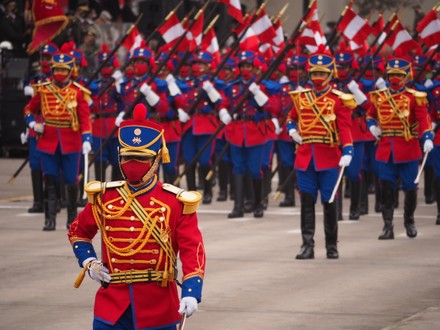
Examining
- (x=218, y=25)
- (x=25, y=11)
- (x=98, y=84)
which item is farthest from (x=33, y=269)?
(x=218, y=25)

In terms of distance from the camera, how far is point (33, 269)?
13.9 m

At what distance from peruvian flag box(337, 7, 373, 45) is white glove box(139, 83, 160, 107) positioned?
3.00 m

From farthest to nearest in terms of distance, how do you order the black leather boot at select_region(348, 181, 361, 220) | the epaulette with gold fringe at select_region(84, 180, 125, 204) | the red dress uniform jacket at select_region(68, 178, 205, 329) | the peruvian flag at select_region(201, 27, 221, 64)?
1. the peruvian flag at select_region(201, 27, 221, 64)
2. the black leather boot at select_region(348, 181, 361, 220)
3. the epaulette with gold fringe at select_region(84, 180, 125, 204)
4. the red dress uniform jacket at select_region(68, 178, 205, 329)

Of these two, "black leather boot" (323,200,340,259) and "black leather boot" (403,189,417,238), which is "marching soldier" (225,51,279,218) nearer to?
"black leather boot" (403,189,417,238)

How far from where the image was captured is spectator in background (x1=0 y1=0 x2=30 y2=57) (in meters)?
28.0

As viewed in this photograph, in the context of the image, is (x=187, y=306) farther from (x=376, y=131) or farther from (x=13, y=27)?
(x=13, y=27)

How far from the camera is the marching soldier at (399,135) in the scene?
16.7 m

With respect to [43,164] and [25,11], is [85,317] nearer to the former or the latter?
[43,164]

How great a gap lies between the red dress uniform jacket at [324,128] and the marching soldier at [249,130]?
444cm

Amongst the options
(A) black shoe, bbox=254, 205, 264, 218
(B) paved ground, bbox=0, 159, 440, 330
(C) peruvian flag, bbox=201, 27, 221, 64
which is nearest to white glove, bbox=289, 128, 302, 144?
(B) paved ground, bbox=0, 159, 440, 330

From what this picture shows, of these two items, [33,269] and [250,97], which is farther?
[250,97]

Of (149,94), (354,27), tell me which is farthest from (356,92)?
(149,94)

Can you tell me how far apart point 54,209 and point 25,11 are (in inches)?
452

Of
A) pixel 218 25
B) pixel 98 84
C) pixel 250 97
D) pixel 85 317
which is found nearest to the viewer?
pixel 85 317
